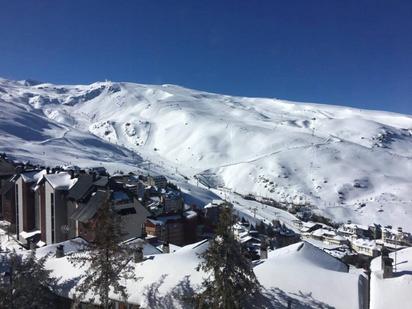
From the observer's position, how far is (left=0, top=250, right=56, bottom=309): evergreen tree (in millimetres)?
17500

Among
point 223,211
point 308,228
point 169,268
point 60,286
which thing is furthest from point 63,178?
point 308,228

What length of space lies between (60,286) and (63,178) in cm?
2711

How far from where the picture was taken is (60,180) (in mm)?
46719

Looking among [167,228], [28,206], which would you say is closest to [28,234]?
[28,206]

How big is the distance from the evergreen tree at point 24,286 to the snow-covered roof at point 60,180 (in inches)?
1056

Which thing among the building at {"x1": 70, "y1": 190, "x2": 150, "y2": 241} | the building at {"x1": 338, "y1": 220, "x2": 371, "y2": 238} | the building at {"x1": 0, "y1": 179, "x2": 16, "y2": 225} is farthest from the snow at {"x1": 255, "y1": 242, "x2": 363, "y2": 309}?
the building at {"x1": 338, "y1": 220, "x2": 371, "y2": 238}

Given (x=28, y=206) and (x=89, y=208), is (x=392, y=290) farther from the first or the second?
(x=28, y=206)

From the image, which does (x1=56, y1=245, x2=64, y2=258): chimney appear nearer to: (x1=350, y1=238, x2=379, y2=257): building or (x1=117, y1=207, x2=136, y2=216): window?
(x1=117, y1=207, x2=136, y2=216): window

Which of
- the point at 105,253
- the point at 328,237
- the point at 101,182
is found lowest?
the point at 328,237

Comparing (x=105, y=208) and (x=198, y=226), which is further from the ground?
(x=105, y=208)

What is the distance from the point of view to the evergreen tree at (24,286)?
17.5 metres

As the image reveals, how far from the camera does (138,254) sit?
22031mm

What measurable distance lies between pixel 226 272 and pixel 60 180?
118ft

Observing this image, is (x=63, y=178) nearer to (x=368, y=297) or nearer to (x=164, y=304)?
(x=164, y=304)
